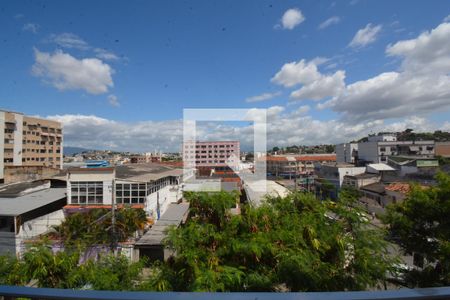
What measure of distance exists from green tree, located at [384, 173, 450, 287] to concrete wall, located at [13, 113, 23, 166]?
32579 mm

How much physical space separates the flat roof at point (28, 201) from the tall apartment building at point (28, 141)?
14230 mm

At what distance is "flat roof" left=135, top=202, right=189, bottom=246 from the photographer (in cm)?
888

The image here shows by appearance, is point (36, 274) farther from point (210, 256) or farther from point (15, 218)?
point (15, 218)

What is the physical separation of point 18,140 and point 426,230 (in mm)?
33451

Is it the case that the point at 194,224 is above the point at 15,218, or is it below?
above

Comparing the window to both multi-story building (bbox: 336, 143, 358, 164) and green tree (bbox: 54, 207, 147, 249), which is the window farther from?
multi-story building (bbox: 336, 143, 358, 164)

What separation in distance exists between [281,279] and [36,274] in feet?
9.88

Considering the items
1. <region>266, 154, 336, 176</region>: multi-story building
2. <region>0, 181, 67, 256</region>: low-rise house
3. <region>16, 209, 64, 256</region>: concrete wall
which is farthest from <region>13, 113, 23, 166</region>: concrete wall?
<region>266, 154, 336, 176</region>: multi-story building

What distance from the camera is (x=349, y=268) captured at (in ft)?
9.33

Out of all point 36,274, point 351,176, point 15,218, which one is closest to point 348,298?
point 36,274

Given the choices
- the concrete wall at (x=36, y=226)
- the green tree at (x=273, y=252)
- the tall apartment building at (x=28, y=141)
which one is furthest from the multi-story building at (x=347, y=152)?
the tall apartment building at (x=28, y=141)

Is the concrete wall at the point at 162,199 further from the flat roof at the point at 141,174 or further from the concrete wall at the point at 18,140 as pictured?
the concrete wall at the point at 18,140

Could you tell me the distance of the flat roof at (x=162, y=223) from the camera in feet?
29.1

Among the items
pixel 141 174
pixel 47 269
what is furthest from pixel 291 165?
pixel 47 269
